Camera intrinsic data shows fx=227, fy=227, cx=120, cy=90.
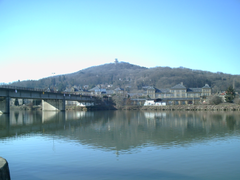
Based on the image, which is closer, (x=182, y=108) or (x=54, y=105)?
(x=54, y=105)

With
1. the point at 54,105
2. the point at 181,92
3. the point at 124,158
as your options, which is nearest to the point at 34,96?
the point at 54,105

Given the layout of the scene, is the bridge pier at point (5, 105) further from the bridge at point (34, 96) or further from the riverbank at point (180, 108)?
the riverbank at point (180, 108)

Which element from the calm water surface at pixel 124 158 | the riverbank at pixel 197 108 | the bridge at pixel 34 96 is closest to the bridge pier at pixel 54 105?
the bridge at pixel 34 96

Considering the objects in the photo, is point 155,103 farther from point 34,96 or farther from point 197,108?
point 34,96

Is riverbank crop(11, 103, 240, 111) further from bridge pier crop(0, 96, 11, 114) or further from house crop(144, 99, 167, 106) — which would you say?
bridge pier crop(0, 96, 11, 114)

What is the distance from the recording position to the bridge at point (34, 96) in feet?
166

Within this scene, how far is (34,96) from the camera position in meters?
60.2

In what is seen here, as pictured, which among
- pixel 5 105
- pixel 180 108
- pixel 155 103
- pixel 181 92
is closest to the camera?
pixel 5 105

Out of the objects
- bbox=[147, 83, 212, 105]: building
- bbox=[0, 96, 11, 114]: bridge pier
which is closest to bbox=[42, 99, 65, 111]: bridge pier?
bbox=[0, 96, 11, 114]: bridge pier

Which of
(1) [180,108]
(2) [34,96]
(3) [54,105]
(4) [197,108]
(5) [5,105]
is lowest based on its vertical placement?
(1) [180,108]

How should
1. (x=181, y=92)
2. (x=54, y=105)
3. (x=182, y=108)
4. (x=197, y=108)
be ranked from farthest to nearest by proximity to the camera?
(x=181, y=92)
(x=182, y=108)
(x=197, y=108)
(x=54, y=105)

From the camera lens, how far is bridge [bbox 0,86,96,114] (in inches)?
1988

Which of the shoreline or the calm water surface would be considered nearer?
the calm water surface

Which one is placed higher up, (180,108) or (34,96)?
(34,96)
